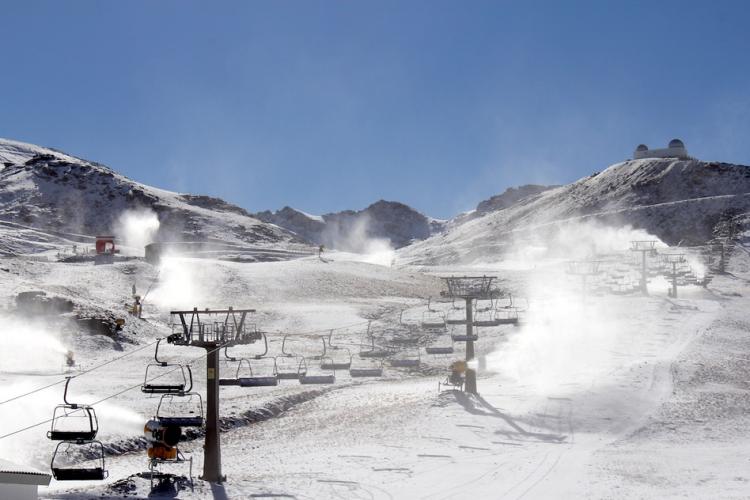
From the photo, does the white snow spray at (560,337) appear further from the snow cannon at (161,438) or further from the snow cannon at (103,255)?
the snow cannon at (103,255)

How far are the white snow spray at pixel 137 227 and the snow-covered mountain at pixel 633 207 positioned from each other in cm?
5800

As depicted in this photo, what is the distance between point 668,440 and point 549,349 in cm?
2108

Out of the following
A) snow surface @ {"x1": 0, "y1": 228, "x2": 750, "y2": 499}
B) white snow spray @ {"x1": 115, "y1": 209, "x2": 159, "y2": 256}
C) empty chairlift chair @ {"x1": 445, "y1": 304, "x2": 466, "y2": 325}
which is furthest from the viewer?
white snow spray @ {"x1": 115, "y1": 209, "x2": 159, "y2": 256}

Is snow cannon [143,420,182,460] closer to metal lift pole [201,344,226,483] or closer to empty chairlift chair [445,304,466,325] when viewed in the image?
metal lift pole [201,344,226,483]

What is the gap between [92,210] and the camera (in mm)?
181000

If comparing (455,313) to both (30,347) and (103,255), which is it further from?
(103,255)

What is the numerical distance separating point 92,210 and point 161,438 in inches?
6804

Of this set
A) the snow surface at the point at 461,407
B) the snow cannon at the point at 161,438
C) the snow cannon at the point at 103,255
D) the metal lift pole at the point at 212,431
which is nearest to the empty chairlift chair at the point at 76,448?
the snow surface at the point at 461,407

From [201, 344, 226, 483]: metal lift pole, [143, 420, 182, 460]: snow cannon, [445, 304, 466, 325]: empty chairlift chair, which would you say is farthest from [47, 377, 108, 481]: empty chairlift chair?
[445, 304, 466, 325]: empty chairlift chair

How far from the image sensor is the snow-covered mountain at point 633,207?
5802 inches

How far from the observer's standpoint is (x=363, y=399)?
37.3 metres

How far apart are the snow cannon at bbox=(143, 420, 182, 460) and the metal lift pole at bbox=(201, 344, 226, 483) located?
78.1 inches

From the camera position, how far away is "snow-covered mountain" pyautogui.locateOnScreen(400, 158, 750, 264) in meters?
147

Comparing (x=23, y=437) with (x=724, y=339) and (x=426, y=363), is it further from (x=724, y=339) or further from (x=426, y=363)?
(x=724, y=339)
